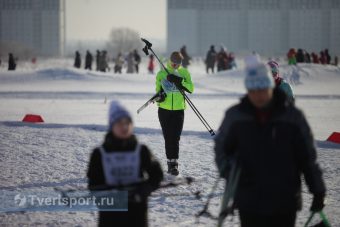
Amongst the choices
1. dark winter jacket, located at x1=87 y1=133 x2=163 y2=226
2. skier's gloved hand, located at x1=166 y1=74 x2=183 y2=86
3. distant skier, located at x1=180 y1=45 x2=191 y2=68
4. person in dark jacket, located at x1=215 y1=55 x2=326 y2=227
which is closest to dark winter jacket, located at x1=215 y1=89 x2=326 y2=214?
person in dark jacket, located at x1=215 y1=55 x2=326 y2=227

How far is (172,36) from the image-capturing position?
9550 centimetres

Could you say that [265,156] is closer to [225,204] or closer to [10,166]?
[225,204]

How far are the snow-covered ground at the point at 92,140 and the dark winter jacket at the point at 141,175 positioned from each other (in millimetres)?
681

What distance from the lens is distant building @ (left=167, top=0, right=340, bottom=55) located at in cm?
9331

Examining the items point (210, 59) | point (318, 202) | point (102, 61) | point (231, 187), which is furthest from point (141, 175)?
point (102, 61)

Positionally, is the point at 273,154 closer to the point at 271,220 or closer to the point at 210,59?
the point at 271,220

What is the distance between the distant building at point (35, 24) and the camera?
344 ft

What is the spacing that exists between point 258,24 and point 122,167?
3659 inches

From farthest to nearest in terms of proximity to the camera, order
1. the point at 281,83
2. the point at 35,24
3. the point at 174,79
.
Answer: the point at 35,24
the point at 174,79
the point at 281,83

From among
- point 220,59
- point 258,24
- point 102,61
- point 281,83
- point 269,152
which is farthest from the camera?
point 258,24

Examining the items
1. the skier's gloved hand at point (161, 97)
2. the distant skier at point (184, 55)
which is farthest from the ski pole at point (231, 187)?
the distant skier at point (184, 55)

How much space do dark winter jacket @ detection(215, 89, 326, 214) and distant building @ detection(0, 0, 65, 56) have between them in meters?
105

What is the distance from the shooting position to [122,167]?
11.0ft

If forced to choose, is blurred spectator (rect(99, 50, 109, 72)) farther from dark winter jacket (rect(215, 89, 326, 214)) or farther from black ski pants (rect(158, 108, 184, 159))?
dark winter jacket (rect(215, 89, 326, 214))
